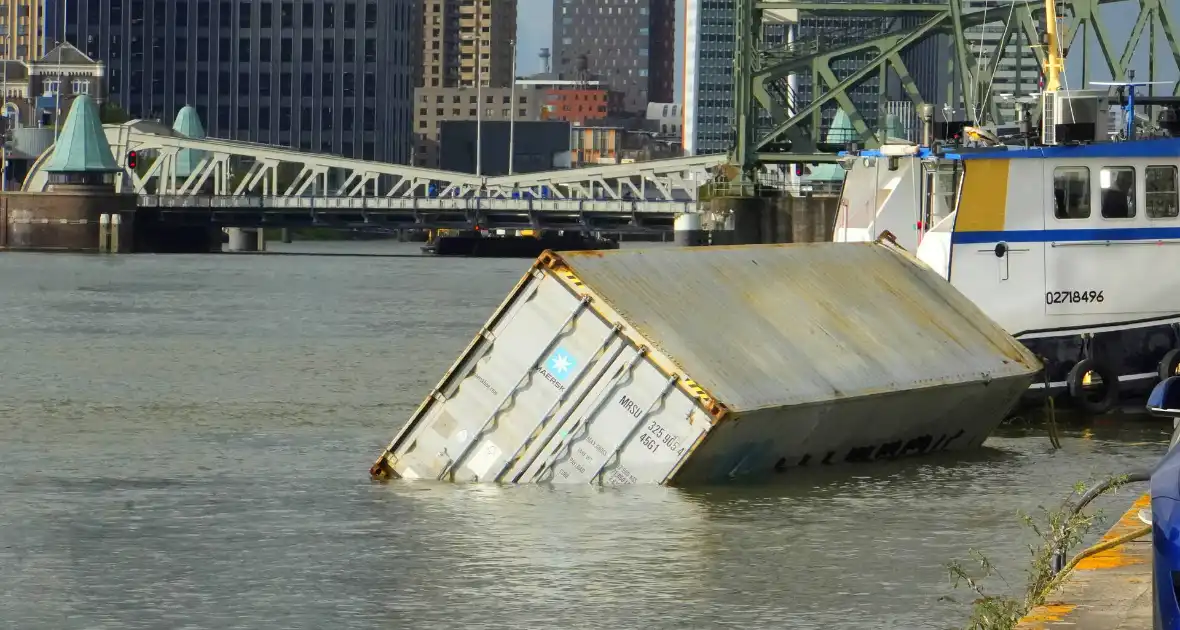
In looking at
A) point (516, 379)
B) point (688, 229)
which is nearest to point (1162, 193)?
point (516, 379)

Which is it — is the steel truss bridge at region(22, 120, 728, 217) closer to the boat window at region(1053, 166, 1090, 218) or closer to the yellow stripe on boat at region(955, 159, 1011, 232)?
the boat window at region(1053, 166, 1090, 218)

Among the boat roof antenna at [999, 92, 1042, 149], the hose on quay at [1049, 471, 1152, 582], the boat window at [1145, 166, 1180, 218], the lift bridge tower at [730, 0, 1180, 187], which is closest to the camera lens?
the hose on quay at [1049, 471, 1152, 582]

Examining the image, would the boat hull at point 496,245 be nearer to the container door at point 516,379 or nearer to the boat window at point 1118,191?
the boat window at point 1118,191

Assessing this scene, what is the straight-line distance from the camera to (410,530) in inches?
796

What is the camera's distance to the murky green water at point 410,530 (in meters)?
16.6

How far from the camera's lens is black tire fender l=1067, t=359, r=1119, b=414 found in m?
30.2

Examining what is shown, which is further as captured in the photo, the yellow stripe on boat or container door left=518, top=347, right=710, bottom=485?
A: the yellow stripe on boat

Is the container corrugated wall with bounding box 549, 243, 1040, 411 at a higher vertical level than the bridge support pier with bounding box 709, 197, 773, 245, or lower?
higher

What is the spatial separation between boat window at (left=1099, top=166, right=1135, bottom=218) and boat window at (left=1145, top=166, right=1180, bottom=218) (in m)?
0.28

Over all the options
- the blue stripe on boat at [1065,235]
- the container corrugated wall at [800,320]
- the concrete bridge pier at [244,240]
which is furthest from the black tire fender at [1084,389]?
the concrete bridge pier at [244,240]

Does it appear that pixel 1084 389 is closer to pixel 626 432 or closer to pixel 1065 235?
pixel 1065 235

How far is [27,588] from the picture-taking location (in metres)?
17.4

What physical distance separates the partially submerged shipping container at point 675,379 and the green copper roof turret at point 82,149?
134 metres

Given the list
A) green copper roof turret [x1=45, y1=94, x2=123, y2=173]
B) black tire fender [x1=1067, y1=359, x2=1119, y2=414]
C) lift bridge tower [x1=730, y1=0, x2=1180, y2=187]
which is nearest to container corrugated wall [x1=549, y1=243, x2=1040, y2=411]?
black tire fender [x1=1067, y1=359, x2=1119, y2=414]
